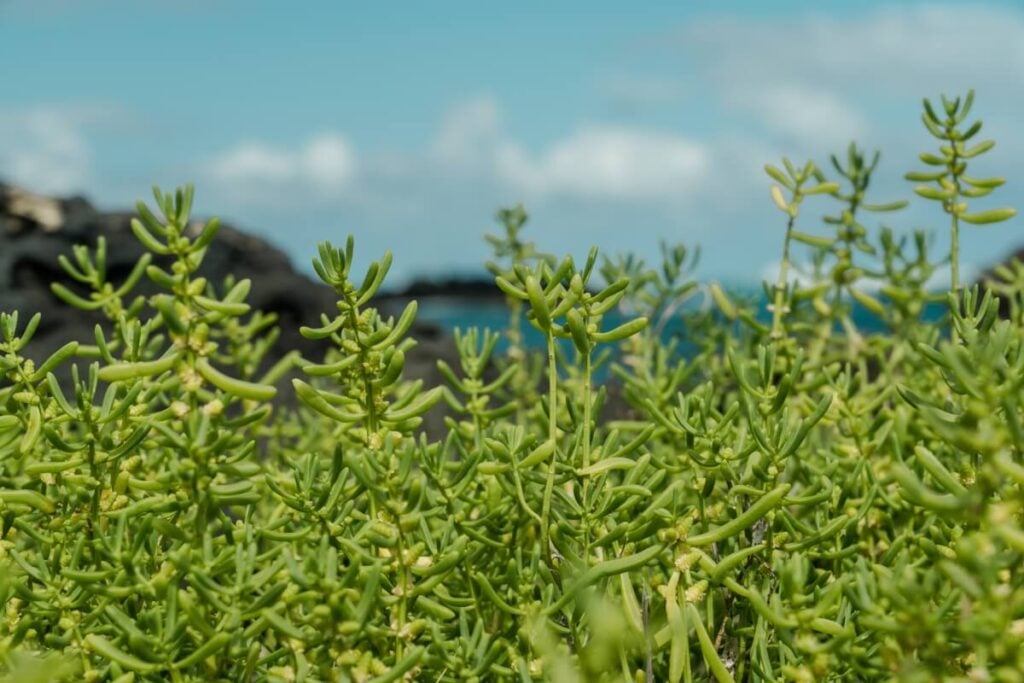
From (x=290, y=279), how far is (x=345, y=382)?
2.94 meters

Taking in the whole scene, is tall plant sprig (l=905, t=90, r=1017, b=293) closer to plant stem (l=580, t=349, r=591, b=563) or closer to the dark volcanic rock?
plant stem (l=580, t=349, r=591, b=563)

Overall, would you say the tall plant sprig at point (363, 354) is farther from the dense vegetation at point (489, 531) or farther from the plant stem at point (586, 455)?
the plant stem at point (586, 455)

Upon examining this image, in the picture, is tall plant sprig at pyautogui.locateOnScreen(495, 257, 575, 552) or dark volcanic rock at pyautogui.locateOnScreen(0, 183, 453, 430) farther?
dark volcanic rock at pyautogui.locateOnScreen(0, 183, 453, 430)

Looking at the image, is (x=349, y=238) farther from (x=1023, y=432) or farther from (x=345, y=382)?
(x=1023, y=432)

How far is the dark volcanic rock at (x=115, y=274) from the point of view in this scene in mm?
3721

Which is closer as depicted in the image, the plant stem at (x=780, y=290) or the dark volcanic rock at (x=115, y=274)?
the plant stem at (x=780, y=290)

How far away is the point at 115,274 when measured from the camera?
13.6 feet

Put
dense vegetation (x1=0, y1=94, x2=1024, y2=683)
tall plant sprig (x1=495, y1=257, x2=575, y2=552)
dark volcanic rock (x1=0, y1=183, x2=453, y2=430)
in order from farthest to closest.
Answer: dark volcanic rock (x1=0, y1=183, x2=453, y2=430) < tall plant sprig (x1=495, y1=257, x2=575, y2=552) < dense vegetation (x1=0, y1=94, x2=1024, y2=683)

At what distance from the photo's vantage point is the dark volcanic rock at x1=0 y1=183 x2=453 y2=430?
372 centimetres

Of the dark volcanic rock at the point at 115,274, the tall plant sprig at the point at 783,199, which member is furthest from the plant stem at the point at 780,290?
the dark volcanic rock at the point at 115,274

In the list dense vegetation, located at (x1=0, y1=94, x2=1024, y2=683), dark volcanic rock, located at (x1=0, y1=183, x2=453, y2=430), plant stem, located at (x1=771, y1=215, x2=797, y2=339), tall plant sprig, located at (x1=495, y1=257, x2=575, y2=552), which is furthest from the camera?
dark volcanic rock, located at (x1=0, y1=183, x2=453, y2=430)

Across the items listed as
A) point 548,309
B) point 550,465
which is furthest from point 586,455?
point 548,309

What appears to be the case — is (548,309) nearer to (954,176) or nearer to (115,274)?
(954,176)

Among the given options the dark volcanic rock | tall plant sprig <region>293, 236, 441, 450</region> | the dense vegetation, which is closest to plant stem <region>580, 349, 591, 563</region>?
the dense vegetation
